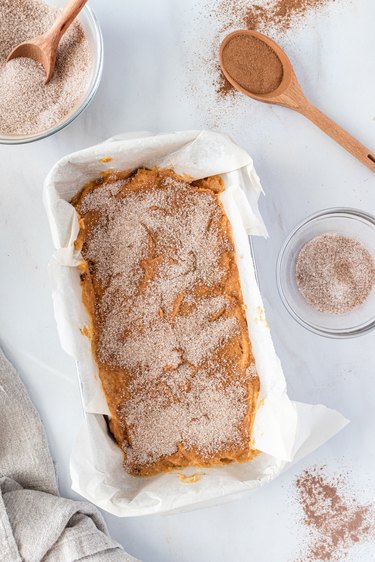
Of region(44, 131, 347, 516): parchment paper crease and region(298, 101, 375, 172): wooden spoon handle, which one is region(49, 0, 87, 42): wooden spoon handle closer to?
region(44, 131, 347, 516): parchment paper crease

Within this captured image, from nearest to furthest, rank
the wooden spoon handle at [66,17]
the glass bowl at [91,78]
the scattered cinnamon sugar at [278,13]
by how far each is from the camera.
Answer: the wooden spoon handle at [66,17], the glass bowl at [91,78], the scattered cinnamon sugar at [278,13]

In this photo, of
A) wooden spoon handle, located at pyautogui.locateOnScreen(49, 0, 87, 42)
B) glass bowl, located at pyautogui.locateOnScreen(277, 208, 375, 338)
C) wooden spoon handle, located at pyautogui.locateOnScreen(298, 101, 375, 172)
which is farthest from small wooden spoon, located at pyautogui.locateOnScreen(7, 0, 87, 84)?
glass bowl, located at pyautogui.locateOnScreen(277, 208, 375, 338)

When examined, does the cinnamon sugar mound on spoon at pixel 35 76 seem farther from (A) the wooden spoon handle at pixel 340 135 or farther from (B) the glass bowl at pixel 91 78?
(A) the wooden spoon handle at pixel 340 135

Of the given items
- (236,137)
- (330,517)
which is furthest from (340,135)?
(330,517)

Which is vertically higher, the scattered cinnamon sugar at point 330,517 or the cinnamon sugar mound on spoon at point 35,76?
the cinnamon sugar mound on spoon at point 35,76

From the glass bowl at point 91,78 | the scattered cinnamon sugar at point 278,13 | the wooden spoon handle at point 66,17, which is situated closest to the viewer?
Result: the wooden spoon handle at point 66,17

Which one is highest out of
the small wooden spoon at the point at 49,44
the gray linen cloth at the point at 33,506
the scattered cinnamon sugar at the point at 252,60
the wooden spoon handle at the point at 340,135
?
the small wooden spoon at the point at 49,44

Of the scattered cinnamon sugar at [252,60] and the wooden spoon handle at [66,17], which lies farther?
the scattered cinnamon sugar at [252,60]

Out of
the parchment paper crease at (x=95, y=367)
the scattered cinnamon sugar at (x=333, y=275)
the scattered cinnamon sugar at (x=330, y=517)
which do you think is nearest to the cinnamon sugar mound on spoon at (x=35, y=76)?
the parchment paper crease at (x=95, y=367)
